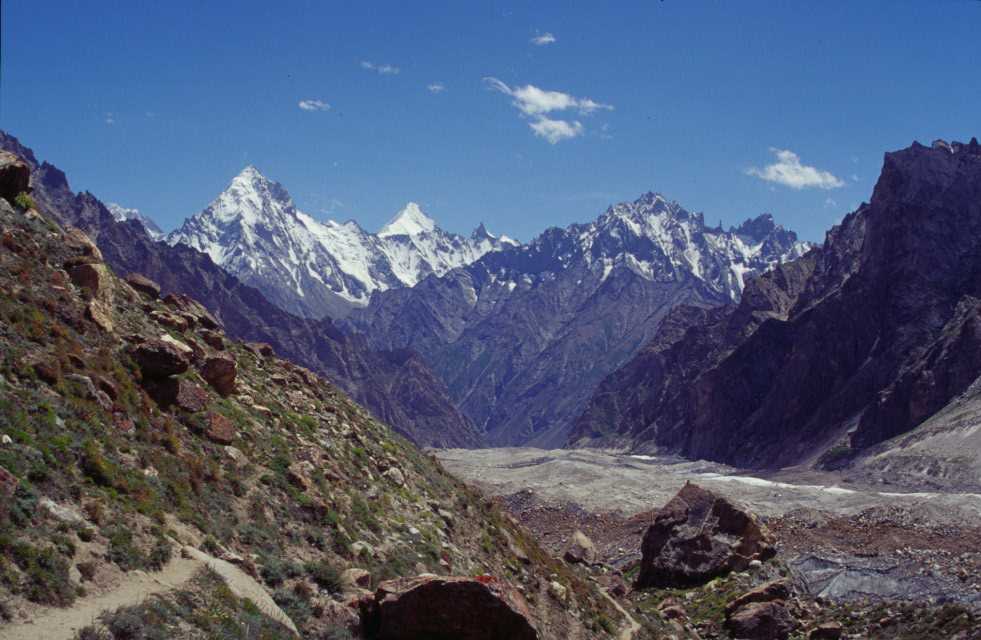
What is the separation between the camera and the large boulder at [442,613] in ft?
66.3

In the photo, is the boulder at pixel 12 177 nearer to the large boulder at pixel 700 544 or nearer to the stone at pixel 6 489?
the stone at pixel 6 489

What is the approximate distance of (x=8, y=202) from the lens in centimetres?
2769

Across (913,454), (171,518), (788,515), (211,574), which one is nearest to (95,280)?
(171,518)

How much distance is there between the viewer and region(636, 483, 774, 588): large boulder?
4797cm

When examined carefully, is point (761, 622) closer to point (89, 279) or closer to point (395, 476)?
point (395, 476)

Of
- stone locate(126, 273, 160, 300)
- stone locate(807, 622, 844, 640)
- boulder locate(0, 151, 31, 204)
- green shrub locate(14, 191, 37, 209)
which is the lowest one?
stone locate(807, 622, 844, 640)

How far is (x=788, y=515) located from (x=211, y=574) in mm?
79746

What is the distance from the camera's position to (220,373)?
93.2 feet

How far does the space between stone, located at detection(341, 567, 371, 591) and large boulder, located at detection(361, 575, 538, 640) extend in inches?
53.1

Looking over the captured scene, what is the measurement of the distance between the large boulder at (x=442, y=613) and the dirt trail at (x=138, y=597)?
212 cm

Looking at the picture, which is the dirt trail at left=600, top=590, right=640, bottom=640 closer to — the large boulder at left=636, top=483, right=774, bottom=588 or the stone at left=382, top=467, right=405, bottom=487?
the stone at left=382, top=467, right=405, bottom=487

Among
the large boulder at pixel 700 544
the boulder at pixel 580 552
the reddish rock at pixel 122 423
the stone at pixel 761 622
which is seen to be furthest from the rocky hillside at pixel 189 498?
the large boulder at pixel 700 544

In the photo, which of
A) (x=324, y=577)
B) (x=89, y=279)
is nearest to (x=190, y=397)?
(x=89, y=279)

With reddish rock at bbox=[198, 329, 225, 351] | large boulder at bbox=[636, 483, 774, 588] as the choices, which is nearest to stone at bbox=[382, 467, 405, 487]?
reddish rock at bbox=[198, 329, 225, 351]
